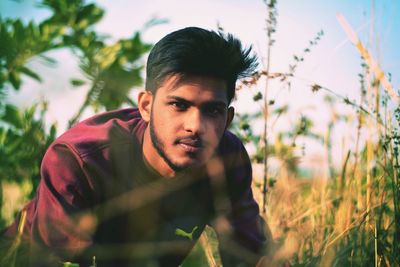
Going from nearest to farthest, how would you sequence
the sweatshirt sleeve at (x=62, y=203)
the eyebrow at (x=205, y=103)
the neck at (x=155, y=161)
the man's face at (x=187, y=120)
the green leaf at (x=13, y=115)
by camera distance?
1. the green leaf at (x=13, y=115)
2. the sweatshirt sleeve at (x=62, y=203)
3. the man's face at (x=187, y=120)
4. the eyebrow at (x=205, y=103)
5. the neck at (x=155, y=161)

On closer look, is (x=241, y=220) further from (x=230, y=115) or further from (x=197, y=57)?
(x=197, y=57)

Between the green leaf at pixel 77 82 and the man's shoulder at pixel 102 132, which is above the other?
the green leaf at pixel 77 82

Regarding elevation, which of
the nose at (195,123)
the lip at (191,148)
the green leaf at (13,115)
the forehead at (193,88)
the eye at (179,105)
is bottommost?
the lip at (191,148)

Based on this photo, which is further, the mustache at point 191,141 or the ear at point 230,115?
the ear at point 230,115

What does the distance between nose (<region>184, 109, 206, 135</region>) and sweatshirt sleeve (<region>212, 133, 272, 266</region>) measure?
1.38 feet

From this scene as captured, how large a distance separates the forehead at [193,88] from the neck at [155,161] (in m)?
0.25

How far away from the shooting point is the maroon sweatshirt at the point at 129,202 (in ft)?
5.90

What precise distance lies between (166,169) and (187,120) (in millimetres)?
316

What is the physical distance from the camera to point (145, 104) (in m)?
2.44

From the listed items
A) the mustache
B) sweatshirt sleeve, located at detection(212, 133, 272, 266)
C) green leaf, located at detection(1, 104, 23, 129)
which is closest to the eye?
the mustache

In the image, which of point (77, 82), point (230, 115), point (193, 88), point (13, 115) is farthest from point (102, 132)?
point (77, 82)

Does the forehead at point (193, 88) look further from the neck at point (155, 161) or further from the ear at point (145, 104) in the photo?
the neck at point (155, 161)

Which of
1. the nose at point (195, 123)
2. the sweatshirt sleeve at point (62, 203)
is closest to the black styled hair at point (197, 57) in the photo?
the nose at point (195, 123)

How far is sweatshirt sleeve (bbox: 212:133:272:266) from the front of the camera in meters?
2.30
